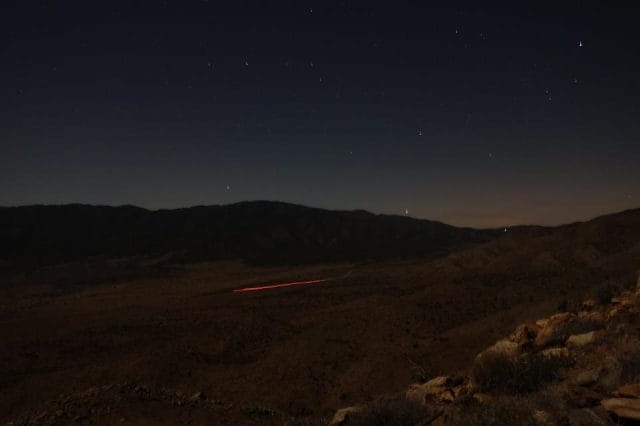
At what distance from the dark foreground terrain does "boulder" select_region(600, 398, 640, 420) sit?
4.65 m

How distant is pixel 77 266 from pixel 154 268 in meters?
14.8

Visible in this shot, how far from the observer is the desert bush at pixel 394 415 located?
6.36m

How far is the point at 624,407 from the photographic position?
4.59 metres

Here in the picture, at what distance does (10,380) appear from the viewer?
20.5 metres

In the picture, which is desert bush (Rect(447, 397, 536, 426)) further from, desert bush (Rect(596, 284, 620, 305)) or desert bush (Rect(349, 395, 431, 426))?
desert bush (Rect(596, 284, 620, 305))

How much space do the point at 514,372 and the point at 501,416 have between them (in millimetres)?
2521

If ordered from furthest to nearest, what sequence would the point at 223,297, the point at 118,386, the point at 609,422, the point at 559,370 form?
the point at 223,297 → the point at 118,386 → the point at 559,370 → the point at 609,422

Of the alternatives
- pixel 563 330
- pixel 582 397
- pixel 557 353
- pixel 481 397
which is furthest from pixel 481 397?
pixel 563 330

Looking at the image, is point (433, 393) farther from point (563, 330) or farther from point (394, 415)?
point (563, 330)

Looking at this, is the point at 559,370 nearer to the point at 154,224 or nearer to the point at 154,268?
the point at 154,268

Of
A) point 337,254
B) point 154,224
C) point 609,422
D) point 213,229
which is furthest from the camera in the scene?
point 154,224

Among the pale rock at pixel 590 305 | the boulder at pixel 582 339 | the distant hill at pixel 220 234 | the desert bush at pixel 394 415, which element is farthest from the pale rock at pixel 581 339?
the distant hill at pixel 220 234

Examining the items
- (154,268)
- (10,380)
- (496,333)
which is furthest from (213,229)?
(496,333)

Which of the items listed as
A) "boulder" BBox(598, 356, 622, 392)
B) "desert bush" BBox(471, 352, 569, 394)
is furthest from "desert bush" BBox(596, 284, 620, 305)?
"boulder" BBox(598, 356, 622, 392)
